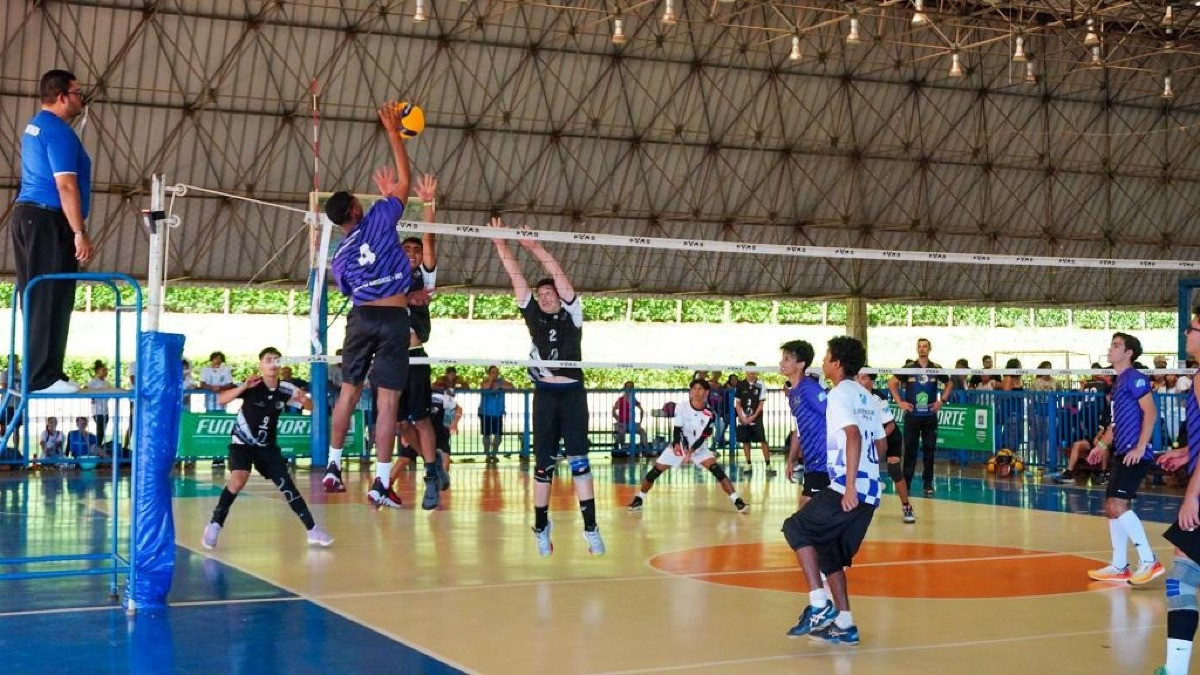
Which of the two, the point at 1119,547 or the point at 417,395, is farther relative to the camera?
the point at 417,395

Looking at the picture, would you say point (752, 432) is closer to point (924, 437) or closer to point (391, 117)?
point (924, 437)

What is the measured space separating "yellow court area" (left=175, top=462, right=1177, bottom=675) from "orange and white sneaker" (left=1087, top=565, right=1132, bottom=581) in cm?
19

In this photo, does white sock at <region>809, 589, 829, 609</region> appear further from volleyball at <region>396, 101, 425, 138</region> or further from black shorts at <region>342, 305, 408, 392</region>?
volleyball at <region>396, 101, 425, 138</region>

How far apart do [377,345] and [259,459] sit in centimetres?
312

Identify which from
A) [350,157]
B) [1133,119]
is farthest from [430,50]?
[1133,119]

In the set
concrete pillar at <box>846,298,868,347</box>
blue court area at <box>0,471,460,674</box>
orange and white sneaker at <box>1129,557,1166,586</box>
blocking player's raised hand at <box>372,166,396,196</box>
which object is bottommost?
blue court area at <box>0,471,460,674</box>

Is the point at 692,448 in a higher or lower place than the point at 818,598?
higher

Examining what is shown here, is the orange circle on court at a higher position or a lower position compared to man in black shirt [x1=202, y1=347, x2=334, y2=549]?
lower

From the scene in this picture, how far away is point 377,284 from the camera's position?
10.2 m

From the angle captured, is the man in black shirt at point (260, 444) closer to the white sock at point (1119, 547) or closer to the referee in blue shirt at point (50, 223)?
the referee in blue shirt at point (50, 223)

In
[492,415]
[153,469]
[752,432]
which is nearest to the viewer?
[153,469]

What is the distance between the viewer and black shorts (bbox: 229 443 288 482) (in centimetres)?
1273

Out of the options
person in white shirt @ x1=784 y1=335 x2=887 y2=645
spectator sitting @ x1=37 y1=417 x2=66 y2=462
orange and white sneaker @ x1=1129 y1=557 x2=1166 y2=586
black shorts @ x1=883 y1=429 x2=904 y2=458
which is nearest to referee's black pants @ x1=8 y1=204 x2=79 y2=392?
person in white shirt @ x1=784 y1=335 x2=887 y2=645

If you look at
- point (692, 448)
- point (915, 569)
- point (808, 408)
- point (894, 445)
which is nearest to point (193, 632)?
point (808, 408)
